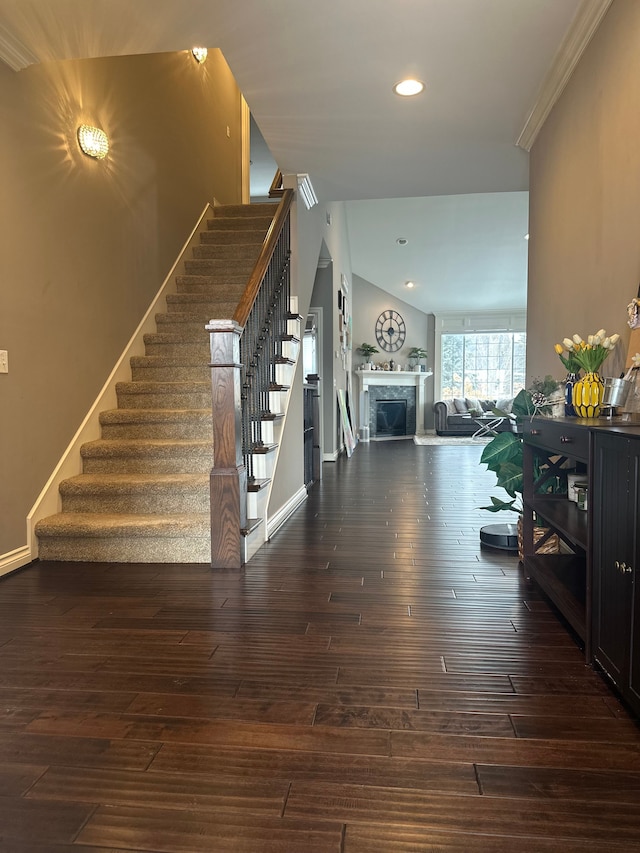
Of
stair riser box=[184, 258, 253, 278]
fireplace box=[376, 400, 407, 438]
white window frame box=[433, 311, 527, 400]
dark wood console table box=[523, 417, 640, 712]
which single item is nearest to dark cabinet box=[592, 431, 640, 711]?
dark wood console table box=[523, 417, 640, 712]

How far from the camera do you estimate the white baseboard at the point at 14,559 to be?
291 cm

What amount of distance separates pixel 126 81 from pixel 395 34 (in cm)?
258

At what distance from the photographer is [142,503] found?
11.1ft

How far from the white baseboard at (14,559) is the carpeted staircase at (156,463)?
4.1 inches

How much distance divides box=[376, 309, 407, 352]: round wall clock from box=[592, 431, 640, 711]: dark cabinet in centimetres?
1041

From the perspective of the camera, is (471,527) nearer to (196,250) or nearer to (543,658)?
(543,658)

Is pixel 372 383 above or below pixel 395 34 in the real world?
below

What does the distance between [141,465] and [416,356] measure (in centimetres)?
937

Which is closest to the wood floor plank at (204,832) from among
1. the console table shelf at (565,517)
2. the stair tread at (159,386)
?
the console table shelf at (565,517)

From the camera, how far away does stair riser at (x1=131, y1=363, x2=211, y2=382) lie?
14.3 feet

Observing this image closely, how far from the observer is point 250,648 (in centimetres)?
205

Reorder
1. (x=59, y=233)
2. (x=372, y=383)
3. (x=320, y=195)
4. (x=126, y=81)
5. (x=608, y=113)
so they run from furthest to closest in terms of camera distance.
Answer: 1. (x=372, y=383)
2. (x=320, y=195)
3. (x=126, y=81)
4. (x=59, y=233)
5. (x=608, y=113)

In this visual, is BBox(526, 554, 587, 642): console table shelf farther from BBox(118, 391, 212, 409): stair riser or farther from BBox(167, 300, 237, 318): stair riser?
BBox(167, 300, 237, 318): stair riser

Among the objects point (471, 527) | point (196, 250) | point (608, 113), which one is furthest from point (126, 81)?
point (471, 527)
